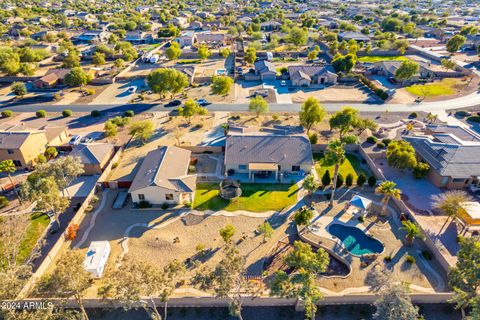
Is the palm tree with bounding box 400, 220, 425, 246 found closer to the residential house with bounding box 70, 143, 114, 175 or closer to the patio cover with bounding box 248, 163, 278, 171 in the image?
the patio cover with bounding box 248, 163, 278, 171

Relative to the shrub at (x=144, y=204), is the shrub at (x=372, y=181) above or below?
above

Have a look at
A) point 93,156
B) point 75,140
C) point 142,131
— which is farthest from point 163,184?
point 75,140

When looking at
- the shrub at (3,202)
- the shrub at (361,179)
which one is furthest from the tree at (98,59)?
the shrub at (361,179)

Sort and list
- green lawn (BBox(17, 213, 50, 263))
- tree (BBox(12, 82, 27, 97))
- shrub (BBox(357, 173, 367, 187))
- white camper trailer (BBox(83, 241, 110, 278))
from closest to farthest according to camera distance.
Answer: white camper trailer (BBox(83, 241, 110, 278)) < green lawn (BBox(17, 213, 50, 263)) < shrub (BBox(357, 173, 367, 187)) < tree (BBox(12, 82, 27, 97))

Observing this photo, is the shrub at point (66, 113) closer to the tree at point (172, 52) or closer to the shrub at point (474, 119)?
the tree at point (172, 52)

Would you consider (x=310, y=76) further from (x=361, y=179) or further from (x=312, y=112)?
(x=361, y=179)

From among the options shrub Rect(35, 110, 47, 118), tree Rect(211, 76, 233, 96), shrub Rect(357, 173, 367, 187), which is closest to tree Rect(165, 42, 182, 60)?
tree Rect(211, 76, 233, 96)

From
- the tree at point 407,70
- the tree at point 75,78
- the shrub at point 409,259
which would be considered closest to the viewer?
the shrub at point 409,259
